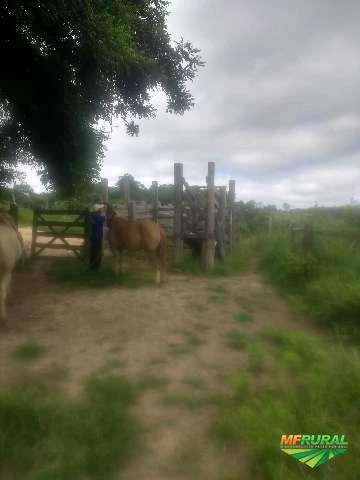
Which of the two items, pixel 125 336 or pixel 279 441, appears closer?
pixel 279 441

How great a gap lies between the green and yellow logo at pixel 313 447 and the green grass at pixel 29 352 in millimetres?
3273

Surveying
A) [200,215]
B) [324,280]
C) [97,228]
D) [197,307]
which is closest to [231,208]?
[200,215]

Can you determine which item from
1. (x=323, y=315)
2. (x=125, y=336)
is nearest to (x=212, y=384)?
(x=125, y=336)

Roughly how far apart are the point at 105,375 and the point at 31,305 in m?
3.46

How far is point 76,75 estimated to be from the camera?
8219 millimetres

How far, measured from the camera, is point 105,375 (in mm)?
4059

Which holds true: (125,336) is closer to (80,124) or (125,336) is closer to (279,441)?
(279,441)

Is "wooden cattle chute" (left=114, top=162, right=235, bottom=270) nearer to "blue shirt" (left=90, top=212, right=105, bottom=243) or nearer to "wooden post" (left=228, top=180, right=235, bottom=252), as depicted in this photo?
"wooden post" (left=228, top=180, right=235, bottom=252)

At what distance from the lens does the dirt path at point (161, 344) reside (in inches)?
112

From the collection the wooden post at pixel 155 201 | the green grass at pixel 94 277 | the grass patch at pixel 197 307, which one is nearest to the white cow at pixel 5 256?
the green grass at pixel 94 277

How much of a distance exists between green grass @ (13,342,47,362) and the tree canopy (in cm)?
575

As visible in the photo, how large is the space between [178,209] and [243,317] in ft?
16.8

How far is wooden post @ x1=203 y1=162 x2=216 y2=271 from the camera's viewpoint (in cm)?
1009

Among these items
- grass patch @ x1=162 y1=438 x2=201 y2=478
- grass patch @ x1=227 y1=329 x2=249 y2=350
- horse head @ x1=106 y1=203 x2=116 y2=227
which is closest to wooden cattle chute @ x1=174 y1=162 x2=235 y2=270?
horse head @ x1=106 y1=203 x2=116 y2=227
